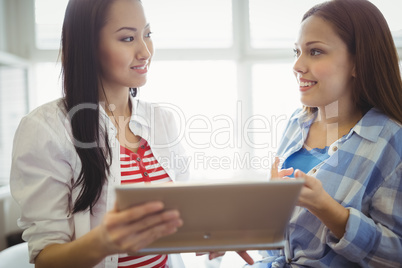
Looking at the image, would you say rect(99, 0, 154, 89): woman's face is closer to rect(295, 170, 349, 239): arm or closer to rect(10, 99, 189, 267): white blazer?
rect(10, 99, 189, 267): white blazer

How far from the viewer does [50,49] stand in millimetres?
2404

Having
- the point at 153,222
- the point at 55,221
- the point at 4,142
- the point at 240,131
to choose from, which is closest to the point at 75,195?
the point at 55,221

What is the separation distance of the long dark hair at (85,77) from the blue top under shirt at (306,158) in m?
0.66

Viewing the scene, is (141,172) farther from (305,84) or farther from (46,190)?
(305,84)

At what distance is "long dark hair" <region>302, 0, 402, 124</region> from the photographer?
1.03 meters

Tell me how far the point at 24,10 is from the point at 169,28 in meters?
1.11

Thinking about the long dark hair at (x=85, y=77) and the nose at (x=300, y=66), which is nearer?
the long dark hair at (x=85, y=77)

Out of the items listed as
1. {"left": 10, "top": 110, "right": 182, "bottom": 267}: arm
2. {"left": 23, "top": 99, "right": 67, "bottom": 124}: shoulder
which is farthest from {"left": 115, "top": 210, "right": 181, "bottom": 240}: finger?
{"left": 23, "top": 99, "right": 67, "bottom": 124}: shoulder

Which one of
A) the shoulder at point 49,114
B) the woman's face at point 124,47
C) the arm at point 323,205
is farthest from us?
the woman's face at point 124,47

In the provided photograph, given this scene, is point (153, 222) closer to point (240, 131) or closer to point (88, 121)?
point (88, 121)

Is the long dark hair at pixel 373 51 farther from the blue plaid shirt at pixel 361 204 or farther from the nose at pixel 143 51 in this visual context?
the nose at pixel 143 51

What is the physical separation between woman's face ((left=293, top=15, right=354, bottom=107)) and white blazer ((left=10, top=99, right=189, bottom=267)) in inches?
27.8

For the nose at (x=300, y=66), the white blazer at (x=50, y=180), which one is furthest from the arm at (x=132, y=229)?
the nose at (x=300, y=66)

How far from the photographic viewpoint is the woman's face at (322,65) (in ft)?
3.49
